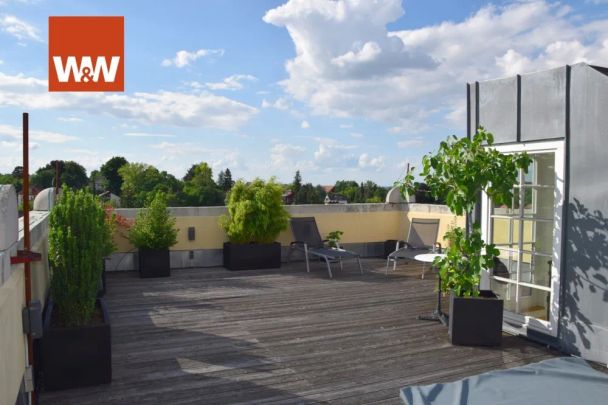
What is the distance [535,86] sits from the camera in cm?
459

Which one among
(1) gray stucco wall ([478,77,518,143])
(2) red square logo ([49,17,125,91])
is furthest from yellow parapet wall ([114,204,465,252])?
(1) gray stucco wall ([478,77,518,143])

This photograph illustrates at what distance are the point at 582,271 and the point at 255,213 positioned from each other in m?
5.40

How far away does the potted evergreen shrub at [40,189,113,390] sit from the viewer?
3453 mm

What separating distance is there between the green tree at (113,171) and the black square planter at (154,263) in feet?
202

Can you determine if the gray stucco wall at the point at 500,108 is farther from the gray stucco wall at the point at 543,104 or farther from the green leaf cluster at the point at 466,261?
the green leaf cluster at the point at 466,261

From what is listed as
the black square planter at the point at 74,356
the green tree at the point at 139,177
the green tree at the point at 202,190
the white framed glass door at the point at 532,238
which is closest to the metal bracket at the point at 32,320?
the black square planter at the point at 74,356

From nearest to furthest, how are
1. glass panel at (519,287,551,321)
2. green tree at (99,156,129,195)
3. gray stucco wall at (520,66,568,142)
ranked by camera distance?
gray stucco wall at (520,66,568,142)
glass panel at (519,287,551,321)
green tree at (99,156,129,195)

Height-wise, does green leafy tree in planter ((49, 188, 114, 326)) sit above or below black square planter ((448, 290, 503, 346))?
above

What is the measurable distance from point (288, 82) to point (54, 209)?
285 inches

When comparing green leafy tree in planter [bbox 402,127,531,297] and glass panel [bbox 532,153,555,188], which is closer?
green leafy tree in planter [bbox 402,127,531,297]

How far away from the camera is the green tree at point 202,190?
46.8 meters

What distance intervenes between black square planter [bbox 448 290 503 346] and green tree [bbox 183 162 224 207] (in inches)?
1583

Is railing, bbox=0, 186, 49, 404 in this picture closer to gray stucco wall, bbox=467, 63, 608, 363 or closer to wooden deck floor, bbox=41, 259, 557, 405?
wooden deck floor, bbox=41, 259, 557, 405

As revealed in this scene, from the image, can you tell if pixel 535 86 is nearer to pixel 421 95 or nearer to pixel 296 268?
pixel 421 95
